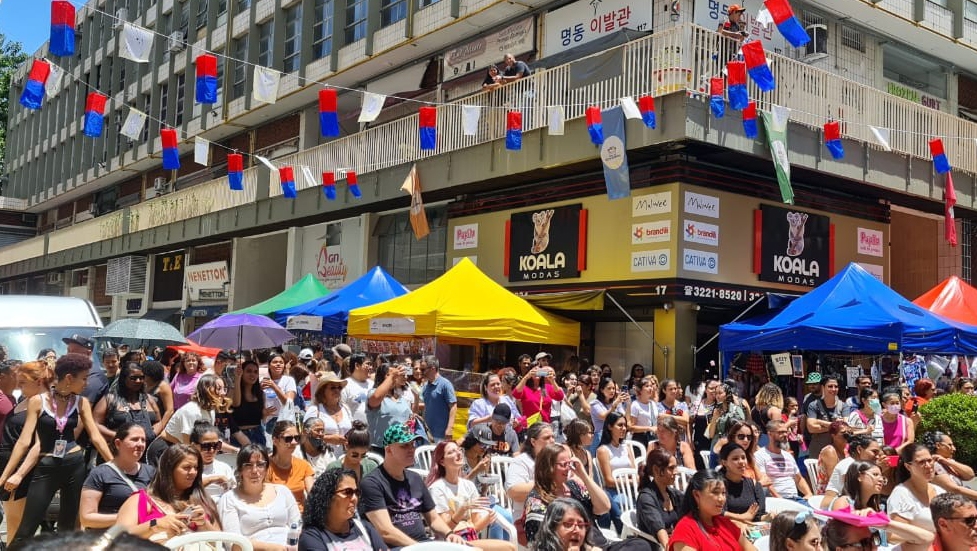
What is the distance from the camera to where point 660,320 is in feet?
51.1

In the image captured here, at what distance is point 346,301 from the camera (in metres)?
17.1

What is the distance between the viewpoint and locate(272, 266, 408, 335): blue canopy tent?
16.9 metres

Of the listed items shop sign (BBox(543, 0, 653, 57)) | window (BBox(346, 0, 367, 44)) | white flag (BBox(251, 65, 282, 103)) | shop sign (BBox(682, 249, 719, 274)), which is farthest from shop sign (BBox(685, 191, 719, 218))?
window (BBox(346, 0, 367, 44))

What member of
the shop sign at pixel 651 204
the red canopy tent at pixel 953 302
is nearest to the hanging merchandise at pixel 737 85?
the shop sign at pixel 651 204

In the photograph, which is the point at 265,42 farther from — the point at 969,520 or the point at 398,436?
the point at 969,520

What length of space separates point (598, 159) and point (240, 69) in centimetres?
1878

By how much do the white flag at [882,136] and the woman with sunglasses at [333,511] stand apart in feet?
46.1

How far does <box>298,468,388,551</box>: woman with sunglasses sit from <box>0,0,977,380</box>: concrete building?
33.6 ft

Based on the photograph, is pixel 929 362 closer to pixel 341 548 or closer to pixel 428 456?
pixel 428 456

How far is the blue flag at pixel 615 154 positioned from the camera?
14.7 metres

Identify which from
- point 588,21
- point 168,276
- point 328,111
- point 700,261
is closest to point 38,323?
point 328,111

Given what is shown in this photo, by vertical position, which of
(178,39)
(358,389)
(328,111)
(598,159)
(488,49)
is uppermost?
(178,39)

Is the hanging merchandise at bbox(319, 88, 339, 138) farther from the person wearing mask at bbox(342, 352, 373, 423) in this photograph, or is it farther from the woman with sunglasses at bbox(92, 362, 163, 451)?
the woman with sunglasses at bbox(92, 362, 163, 451)

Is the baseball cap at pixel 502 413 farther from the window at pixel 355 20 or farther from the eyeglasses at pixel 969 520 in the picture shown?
the window at pixel 355 20
